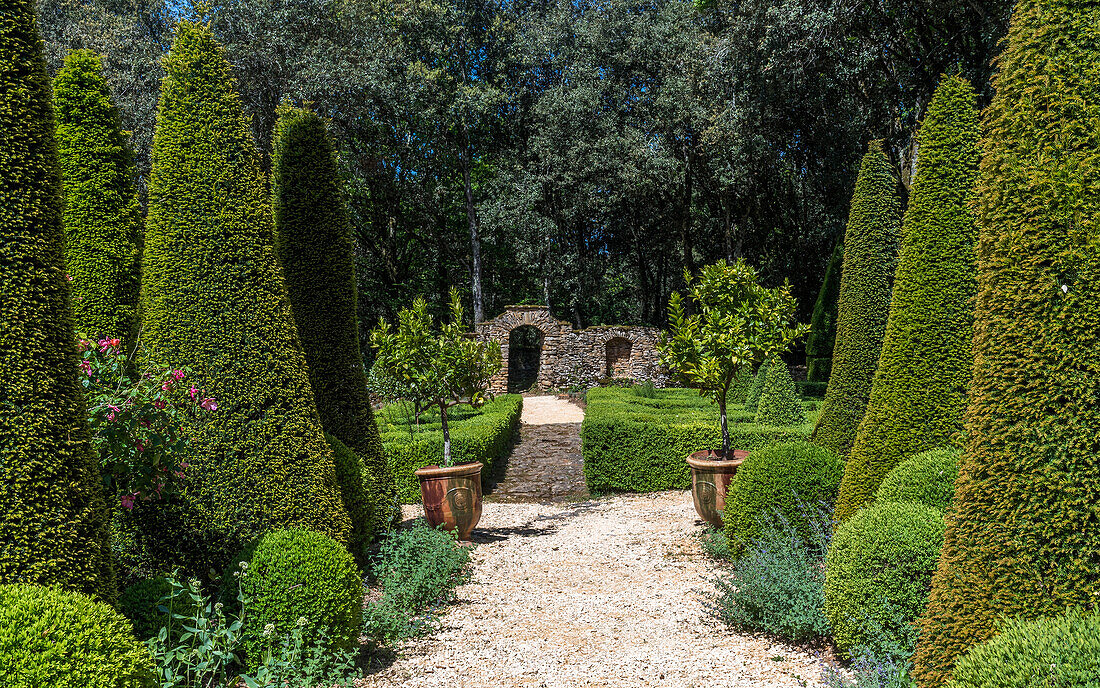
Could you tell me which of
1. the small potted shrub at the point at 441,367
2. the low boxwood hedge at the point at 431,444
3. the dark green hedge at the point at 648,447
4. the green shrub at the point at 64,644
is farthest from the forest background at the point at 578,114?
the green shrub at the point at 64,644

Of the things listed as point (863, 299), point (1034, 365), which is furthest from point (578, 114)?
point (1034, 365)

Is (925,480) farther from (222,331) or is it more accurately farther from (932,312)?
(222,331)

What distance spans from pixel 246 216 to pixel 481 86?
78.0 feet

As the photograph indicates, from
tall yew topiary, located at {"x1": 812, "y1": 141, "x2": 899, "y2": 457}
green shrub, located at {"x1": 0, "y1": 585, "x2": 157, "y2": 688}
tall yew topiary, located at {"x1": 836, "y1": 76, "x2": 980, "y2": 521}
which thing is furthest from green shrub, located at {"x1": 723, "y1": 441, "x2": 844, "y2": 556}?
green shrub, located at {"x1": 0, "y1": 585, "x2": 157, "y2": 688}

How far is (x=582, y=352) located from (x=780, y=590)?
2235 centimetres

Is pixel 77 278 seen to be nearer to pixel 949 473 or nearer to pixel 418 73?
pixel 949 473

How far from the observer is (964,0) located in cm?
1266

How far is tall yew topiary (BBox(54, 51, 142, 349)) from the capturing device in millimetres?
6086

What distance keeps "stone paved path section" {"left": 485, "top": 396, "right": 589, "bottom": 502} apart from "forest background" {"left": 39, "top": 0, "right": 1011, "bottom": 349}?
21.3ft

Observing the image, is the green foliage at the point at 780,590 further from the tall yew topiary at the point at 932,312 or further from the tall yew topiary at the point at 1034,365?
the tall yew topiary at the point at 1034,365

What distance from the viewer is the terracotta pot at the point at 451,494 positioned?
690cm

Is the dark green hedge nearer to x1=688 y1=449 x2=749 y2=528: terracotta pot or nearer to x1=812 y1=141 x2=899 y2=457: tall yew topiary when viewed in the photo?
x1=688 y1=449 x2=749 y2=528: terracotta pot

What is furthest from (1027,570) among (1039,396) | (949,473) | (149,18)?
(149,18)

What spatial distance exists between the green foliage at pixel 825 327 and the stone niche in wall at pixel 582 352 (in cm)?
657
